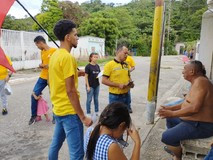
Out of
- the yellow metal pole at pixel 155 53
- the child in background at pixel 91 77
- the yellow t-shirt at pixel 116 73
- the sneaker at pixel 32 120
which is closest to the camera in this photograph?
the yellow t-shirt at pixel 116 73

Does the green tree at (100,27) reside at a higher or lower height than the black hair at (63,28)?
higher

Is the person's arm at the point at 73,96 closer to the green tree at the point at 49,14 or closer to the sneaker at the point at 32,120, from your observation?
the sneaker at the point at 32,120

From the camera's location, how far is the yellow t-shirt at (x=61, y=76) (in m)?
2.26

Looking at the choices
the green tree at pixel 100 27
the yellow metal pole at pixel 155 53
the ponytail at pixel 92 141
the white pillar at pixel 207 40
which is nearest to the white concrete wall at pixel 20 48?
the white pillar at pixel 207 40

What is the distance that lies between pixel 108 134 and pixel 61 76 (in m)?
0.86

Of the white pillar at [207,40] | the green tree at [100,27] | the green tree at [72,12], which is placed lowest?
the white pillar at [207,40]

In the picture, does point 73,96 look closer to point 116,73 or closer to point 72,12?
point 116,73

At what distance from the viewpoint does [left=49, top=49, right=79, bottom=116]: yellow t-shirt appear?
226 centimetres

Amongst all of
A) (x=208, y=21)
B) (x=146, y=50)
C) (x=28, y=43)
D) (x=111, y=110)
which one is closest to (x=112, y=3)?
(x=146, y=50)

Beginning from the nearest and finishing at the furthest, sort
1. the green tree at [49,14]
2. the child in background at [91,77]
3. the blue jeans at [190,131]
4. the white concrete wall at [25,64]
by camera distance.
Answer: the blue jeans at [190,131] → the child in background at [91,77] → the white concrete wall at [25,64] → the green tree at [49,14]

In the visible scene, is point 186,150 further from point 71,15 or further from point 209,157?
point 71,15

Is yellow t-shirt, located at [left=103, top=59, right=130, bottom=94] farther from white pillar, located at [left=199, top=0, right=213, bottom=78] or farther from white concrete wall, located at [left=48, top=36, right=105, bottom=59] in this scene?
white concrete wall, located at [left=48, top=36, right=105, bottom=59]

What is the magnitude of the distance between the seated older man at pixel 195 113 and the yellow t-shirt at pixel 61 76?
121 cm

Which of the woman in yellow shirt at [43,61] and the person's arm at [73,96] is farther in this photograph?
the woman in yellow shirt at [43,61]
